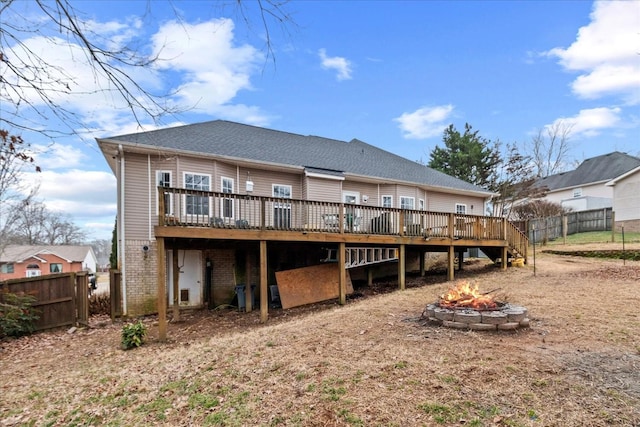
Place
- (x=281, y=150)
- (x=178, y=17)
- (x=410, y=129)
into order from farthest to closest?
(x=410, y=129) < (x=281, y=150) < (x=178, y=17)

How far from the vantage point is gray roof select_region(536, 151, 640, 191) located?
1133 inches

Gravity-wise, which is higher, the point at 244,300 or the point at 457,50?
the point at 457,50

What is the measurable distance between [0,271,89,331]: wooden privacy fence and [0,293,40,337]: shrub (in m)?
0.17

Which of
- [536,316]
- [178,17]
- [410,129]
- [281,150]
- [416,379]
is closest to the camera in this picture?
[178,17]

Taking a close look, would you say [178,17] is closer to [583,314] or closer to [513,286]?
[583,314]

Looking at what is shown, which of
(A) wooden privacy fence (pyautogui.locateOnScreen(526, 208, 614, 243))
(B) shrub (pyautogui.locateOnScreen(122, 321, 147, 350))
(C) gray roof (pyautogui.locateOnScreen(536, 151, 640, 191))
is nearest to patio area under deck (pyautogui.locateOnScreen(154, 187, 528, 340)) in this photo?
(B) shrub (pyautogui.locateOnScreen(122, 321, 147, 350))

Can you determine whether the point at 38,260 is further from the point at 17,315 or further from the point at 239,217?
the point at 239,217

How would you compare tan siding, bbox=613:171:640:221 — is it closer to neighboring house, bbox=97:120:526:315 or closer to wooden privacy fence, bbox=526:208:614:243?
wooden privacy fence, bbox=526:208:614:243

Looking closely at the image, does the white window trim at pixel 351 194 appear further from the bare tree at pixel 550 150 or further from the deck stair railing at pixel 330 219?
the bare tree at pixel 550 150

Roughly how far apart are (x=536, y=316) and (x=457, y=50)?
865cm

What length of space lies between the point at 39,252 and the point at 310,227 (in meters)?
42.2

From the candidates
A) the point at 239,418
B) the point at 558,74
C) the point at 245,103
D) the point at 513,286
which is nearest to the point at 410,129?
the point at 558,74

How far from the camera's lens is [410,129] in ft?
90.4

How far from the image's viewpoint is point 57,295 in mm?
10227
